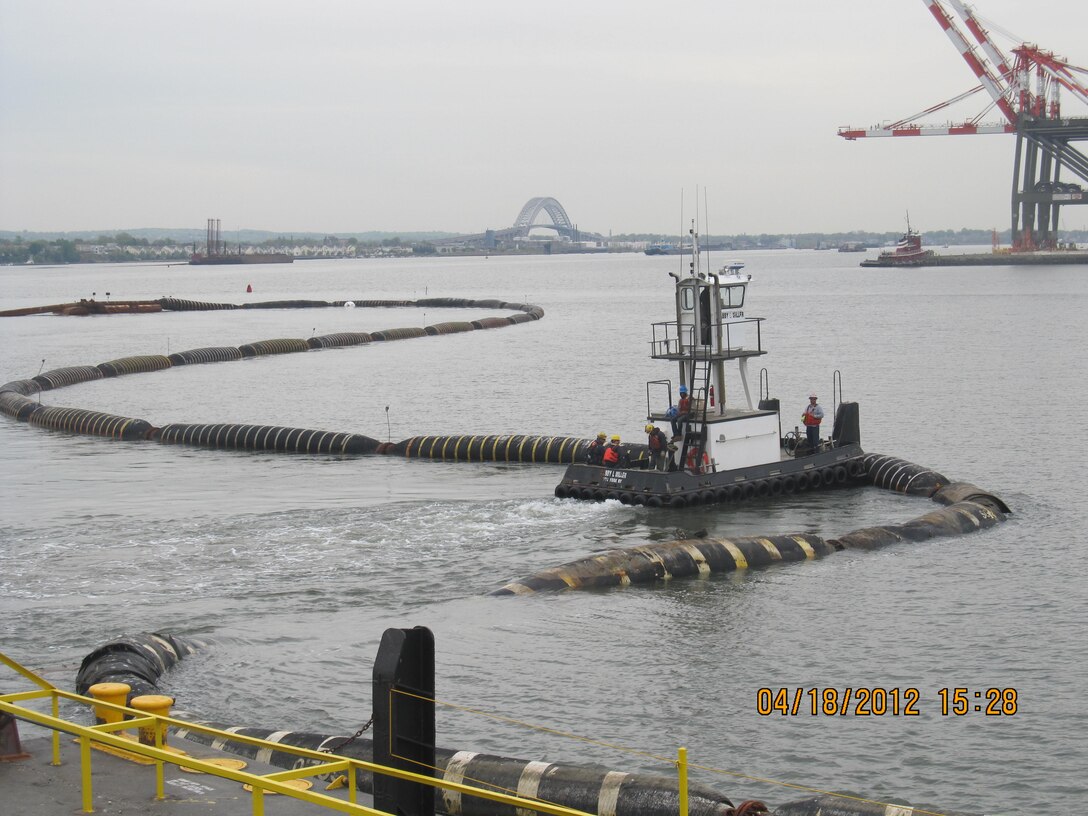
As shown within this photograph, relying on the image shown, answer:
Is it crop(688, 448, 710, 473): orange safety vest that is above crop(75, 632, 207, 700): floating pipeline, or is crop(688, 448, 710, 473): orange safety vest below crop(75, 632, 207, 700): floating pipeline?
above

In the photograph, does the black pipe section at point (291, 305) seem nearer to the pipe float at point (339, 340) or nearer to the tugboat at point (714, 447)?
the pipe float at point (339, 340)

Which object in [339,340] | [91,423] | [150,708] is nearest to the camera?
[150,708]

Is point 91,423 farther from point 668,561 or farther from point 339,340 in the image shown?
point 339,340

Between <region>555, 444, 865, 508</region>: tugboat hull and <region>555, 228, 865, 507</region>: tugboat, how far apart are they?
0.02 metres

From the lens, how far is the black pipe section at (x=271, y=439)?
4000 centimetres

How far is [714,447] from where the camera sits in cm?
3086

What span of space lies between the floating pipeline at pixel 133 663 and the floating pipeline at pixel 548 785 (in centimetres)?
359

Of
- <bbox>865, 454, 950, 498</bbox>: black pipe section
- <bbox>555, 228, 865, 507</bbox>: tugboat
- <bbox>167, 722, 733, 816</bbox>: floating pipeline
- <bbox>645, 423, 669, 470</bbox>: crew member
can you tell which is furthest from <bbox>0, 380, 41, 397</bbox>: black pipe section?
<bbox>167, 722, 733, 816</bbox>: floating pipeline


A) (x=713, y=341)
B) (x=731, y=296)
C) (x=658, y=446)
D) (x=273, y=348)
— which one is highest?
(x=731, y=296)

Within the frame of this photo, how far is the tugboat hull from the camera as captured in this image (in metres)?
29.9

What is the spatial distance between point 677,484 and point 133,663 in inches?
602

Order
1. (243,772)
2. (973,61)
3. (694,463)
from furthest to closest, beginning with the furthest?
(973,61) → (694,463) → (243,772)

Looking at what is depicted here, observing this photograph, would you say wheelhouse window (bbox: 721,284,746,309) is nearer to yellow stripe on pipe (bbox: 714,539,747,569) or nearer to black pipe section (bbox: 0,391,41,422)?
yellow stripe on pipe (bbox: 714,539,747,569)

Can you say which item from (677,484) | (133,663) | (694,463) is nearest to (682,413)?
(694,463)
